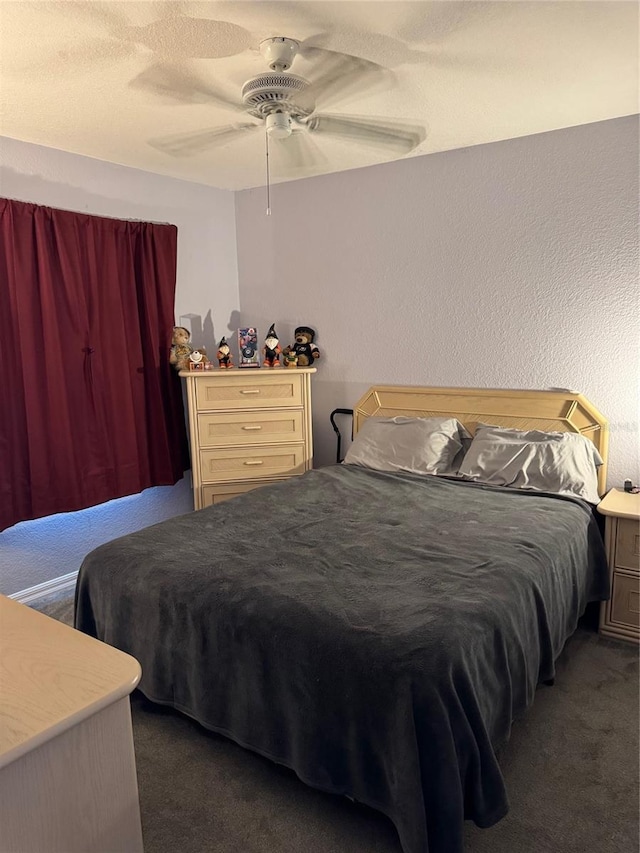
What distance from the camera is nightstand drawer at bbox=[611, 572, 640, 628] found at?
8.85ft

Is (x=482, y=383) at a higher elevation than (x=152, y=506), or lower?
higher

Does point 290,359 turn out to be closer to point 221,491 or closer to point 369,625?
point 221,491

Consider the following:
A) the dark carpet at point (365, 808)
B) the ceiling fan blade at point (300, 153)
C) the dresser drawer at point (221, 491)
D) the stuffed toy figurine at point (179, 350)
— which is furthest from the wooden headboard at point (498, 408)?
the ceiling fan blade at point (300, 153)

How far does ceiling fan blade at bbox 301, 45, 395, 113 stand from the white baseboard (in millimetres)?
2743

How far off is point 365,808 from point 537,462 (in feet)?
5.83

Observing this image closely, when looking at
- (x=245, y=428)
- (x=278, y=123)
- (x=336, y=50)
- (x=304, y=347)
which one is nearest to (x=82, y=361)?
(x=245, y=428)

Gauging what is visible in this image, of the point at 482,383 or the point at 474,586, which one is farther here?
the point at 482,383

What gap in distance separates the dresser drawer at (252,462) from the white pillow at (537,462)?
1.12 metres

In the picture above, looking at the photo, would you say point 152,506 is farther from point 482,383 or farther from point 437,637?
point 437,637

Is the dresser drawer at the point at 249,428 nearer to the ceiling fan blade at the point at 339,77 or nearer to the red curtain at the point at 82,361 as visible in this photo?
the red curtain at the point at 82,361

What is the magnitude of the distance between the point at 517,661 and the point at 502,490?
1.20 meters

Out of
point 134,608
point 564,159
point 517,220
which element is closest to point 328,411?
point 517,220

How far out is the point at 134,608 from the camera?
85.4 inches

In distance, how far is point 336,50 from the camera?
216 centimetres
